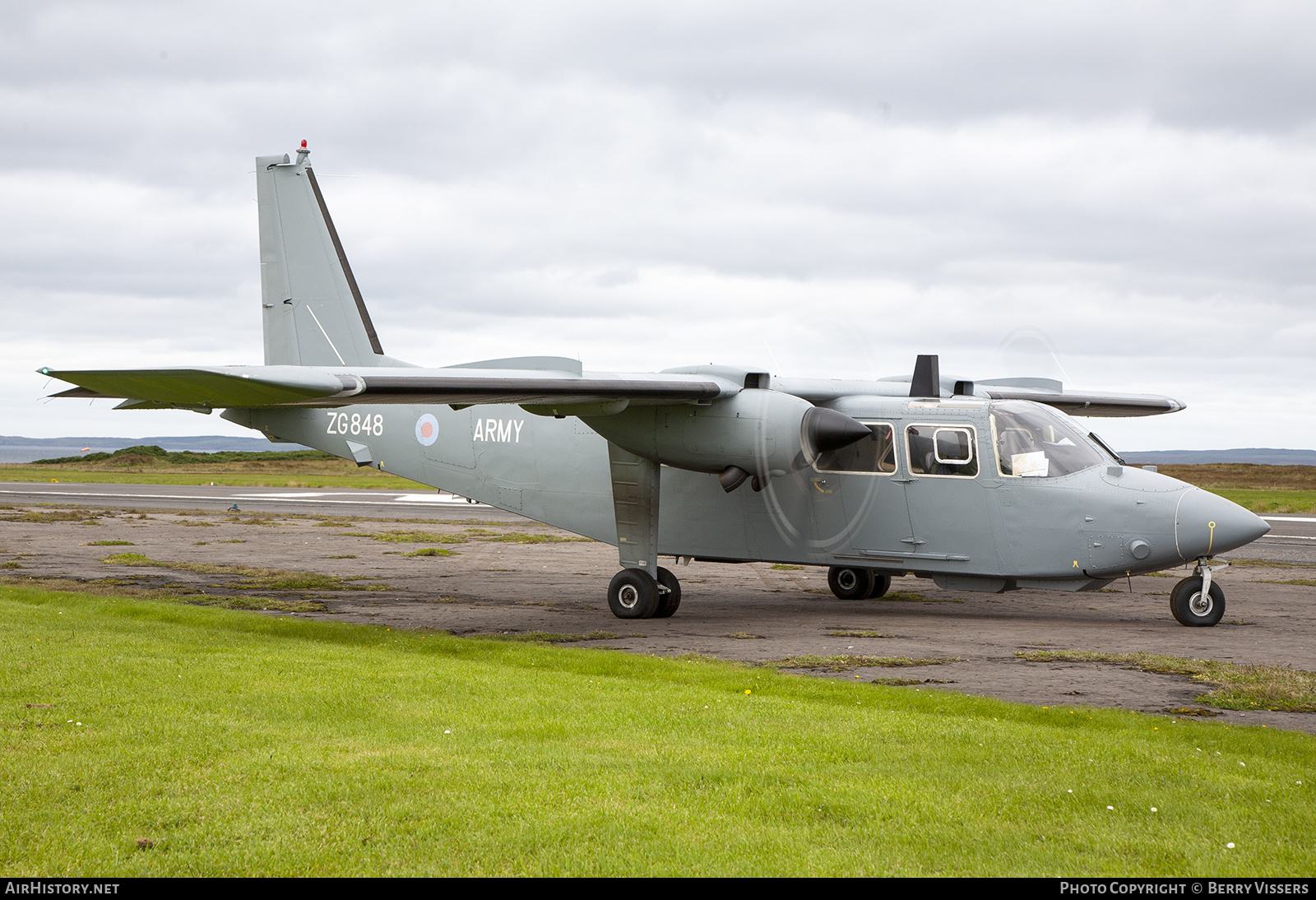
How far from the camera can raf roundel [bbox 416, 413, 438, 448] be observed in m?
18.3

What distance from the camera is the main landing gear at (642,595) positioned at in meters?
15.4

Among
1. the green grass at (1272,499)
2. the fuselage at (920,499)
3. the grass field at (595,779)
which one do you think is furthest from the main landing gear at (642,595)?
the green grass at (1272,499)

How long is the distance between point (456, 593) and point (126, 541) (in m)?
13.0

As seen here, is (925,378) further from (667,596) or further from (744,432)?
(667,596)

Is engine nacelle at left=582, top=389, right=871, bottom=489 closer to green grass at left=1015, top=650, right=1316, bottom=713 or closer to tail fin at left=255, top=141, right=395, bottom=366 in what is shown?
green grass at left=1015, top=650, right=1316, bottom=713

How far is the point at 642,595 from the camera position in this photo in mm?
15461

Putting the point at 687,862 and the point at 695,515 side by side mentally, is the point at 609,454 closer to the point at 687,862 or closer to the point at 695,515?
the point at 695,515

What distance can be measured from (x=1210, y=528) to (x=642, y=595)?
7.64 m

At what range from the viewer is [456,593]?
18000mm

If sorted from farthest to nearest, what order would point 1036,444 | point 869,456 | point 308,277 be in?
point 308,277 → point 869,456 → point 1036,444

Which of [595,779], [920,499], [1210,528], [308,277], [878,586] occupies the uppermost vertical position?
[308,277]

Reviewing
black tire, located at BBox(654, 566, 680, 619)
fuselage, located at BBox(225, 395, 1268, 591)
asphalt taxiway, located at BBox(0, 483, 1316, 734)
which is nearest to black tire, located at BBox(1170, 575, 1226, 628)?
asphalt taxiway, located at BBox(0, 483, 1316, 734)

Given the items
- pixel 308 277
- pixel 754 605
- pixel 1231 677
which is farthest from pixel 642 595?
pixel 308 277

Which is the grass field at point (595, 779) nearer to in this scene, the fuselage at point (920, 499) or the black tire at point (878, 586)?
the fuselage at point (920, 499)
